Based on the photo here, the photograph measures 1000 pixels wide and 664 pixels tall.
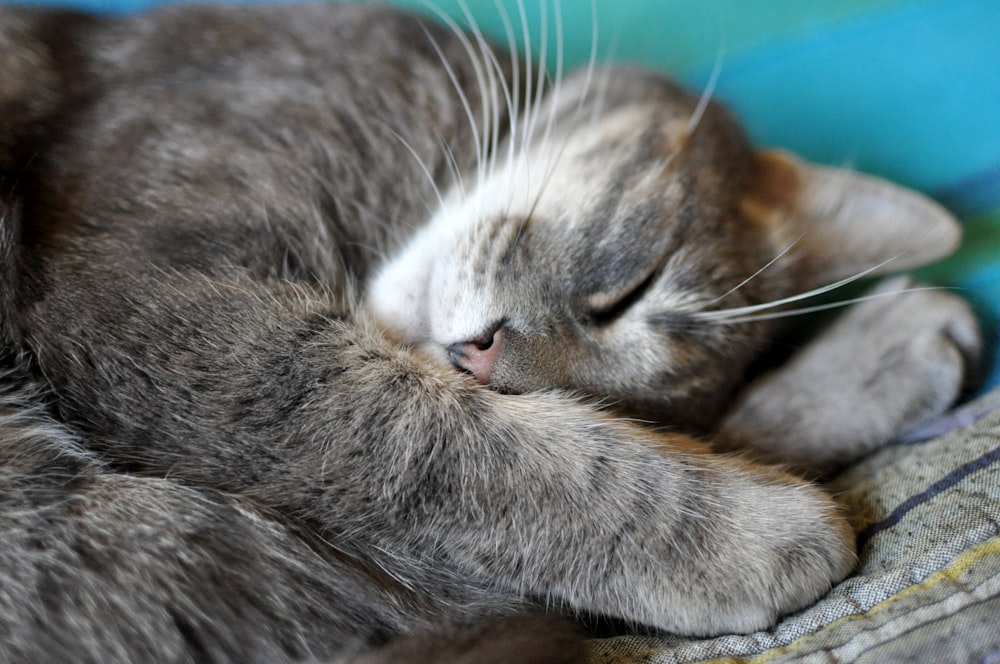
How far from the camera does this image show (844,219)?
143 centimetres

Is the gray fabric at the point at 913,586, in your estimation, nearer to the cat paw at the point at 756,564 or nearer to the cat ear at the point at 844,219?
the cat paw at the point at 756,564

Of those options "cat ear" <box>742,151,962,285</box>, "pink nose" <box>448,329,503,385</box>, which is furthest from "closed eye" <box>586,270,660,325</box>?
"cat ear" <box>742,151,962,285</box>

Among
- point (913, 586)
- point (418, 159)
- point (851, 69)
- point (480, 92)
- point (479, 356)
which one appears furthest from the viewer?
point (851, 69)

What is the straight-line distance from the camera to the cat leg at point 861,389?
1.28 metres

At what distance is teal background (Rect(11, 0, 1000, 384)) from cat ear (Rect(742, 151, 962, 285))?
16 cm

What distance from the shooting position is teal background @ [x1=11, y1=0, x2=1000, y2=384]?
158 centimetres

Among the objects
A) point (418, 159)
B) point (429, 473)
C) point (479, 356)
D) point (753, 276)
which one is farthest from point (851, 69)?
point (429, 473)

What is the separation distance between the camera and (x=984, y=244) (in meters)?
1.48

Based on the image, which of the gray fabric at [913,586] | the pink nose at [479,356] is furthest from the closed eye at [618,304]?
the gray fabric at [913,586]

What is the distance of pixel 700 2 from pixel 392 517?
1601mm

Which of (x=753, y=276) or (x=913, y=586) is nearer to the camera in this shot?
(x=913, y=586)

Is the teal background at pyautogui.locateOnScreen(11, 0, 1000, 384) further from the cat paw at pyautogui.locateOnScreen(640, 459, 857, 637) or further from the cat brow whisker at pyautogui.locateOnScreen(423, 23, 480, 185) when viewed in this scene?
the cat paw at pyautogui.locateOnScreen(640, 459, 857, 637)

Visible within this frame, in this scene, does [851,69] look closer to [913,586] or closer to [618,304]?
[618,304]

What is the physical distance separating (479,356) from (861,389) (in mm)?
660
